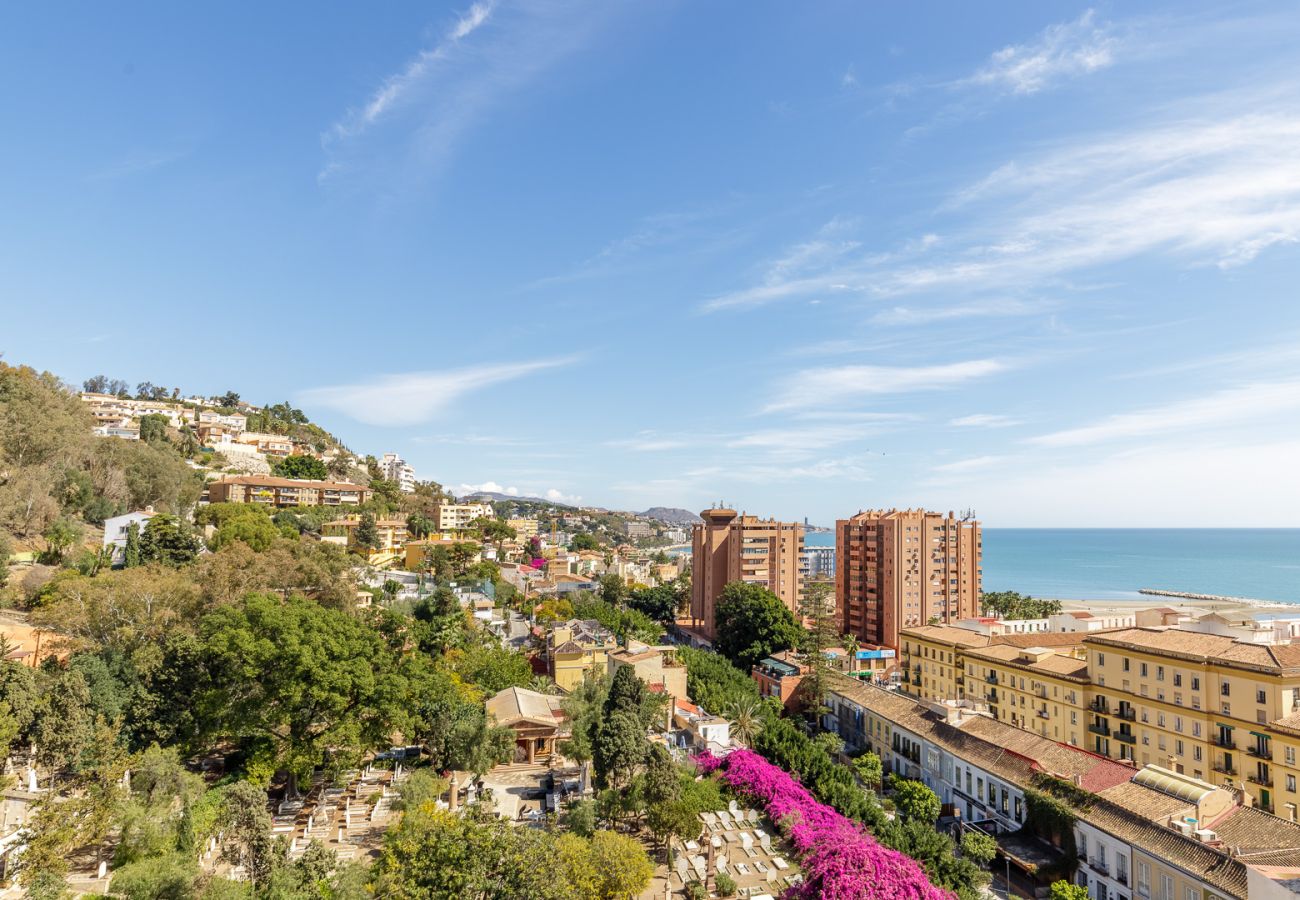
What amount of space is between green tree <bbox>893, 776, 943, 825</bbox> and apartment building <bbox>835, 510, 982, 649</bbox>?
29816 mm

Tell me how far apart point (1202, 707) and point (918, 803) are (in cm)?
1115

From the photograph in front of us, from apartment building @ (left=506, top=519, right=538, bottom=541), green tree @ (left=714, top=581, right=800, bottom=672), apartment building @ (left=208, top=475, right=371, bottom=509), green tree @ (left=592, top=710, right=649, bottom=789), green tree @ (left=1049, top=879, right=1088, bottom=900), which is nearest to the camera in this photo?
green tree @ (left=1049, top=879, right=1088, bottom=900)

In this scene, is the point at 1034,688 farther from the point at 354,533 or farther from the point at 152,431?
the point at 152,431

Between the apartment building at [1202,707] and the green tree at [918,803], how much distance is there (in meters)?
9.24

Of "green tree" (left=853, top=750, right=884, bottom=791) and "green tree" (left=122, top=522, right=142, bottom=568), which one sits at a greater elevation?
"green tree" (left=122, top=522, right=142, bottom=568)

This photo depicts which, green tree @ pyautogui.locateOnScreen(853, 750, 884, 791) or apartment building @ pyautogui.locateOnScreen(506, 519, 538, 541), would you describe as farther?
apartment building @ pyautogui.locateOnScreen(506, 519, 538, 541)

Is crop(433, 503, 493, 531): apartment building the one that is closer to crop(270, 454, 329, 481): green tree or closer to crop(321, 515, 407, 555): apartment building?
crop(270, 454, 329, 481): green tree

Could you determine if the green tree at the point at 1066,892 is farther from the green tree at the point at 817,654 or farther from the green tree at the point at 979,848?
the green tree at the point at 817,654

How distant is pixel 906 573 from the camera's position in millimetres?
56281

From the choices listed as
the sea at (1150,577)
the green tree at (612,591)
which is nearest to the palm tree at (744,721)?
the green tree at (612,591)

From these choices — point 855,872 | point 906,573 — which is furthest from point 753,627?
point 855,872

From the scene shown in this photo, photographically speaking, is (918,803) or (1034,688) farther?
(1034,688)

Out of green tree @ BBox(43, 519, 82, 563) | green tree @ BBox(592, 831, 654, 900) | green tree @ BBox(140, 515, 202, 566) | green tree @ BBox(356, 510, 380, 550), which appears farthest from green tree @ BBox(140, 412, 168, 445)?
green tree @ BBox(592, 831, 654, 900)

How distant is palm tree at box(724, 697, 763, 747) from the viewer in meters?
33.1
